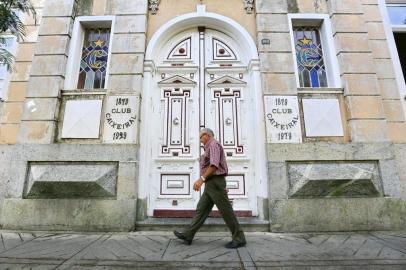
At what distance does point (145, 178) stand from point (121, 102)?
1.59 m

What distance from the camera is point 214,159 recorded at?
3719mm

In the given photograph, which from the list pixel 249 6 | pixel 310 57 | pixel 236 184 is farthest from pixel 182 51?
pixel 236 184

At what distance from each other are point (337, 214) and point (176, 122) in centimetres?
352

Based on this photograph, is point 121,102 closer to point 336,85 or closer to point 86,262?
point 86,262

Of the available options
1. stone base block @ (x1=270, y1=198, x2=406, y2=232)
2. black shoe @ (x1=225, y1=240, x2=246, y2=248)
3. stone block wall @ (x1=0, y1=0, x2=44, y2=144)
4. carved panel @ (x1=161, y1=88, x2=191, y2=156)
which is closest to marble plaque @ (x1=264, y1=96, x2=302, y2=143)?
stone base block @ (x1=270, y1=198, x2=406, y2=232)

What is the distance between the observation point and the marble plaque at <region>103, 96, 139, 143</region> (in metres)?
5.13

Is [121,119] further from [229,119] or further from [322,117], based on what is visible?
[322,117]

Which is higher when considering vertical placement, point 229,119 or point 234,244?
point 229,119

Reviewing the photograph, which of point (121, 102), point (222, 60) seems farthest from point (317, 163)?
point (121, 102)

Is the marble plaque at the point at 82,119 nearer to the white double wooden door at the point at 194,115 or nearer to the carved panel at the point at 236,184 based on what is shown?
the white double wooden door at the point at 194,115

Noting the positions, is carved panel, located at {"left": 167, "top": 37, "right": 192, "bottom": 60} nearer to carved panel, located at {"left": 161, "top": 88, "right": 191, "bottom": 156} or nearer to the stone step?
carved panel, located at {"left": 161, "top": 88, "right": 191, "bottom": 156}

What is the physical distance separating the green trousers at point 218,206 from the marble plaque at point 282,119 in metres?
1.81

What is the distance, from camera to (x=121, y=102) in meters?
5.29

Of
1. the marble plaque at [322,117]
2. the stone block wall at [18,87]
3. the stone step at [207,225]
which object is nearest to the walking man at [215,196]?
the stone step at [207,225]
